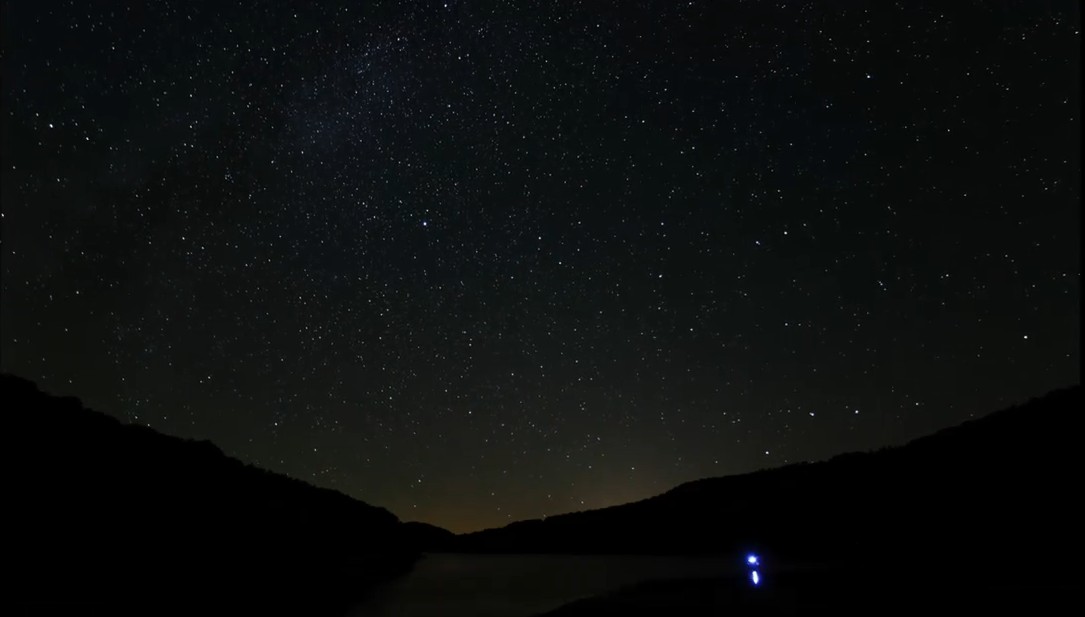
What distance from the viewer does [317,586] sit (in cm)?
2672

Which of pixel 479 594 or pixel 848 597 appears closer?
pixel 848 597

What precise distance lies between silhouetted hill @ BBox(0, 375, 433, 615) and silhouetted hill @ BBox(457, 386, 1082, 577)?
21.7 metres

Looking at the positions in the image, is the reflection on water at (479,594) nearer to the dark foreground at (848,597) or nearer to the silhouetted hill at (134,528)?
the silhouetted hill at (134,528)

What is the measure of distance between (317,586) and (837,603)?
1916cm

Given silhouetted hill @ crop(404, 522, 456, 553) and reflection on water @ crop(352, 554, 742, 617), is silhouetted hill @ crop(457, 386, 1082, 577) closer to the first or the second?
reflection on water @ crop(352, 554, 742, 617)

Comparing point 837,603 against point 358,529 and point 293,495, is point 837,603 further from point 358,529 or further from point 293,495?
point 358,529

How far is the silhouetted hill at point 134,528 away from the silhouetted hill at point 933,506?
71.1ft

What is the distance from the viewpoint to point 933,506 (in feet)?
112

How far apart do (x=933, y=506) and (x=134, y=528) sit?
34.4 m

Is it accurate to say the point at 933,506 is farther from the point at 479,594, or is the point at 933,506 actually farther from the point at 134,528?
the point at 134,528

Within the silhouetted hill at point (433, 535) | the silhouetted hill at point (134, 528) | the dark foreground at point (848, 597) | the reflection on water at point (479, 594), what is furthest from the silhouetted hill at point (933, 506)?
the silhouetted hill at point (433, 535)

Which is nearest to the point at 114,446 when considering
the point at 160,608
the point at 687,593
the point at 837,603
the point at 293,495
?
the point at 160,608

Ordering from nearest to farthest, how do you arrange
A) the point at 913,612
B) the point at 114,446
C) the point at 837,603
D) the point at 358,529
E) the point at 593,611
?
the point at 913,612 → the point at 837,603 → the point at 593,611 → the point at 114,446 → the point at 358,529

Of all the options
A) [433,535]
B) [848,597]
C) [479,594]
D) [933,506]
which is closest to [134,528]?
[479,594]
